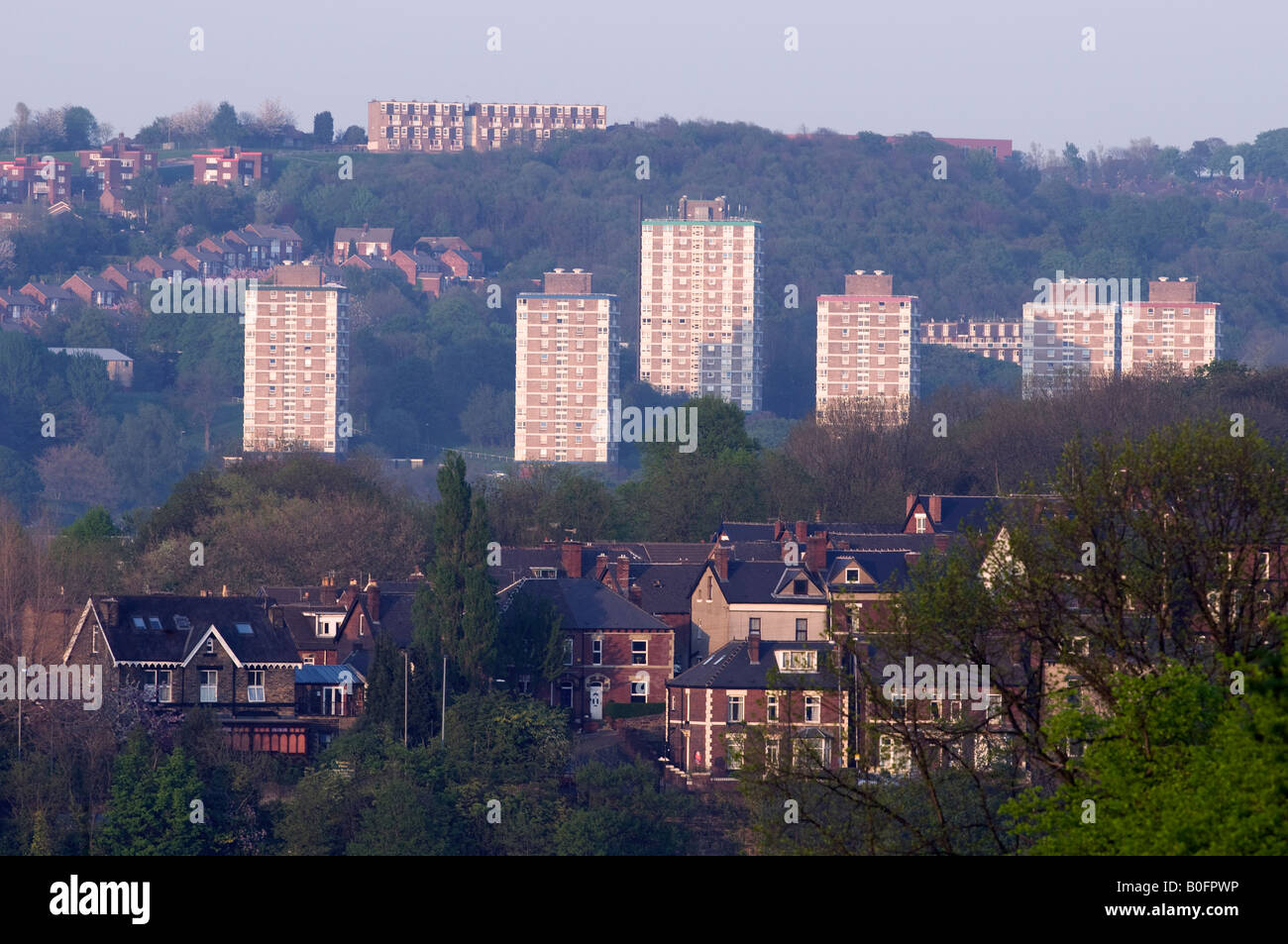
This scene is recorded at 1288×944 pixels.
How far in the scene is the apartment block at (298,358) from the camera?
160m

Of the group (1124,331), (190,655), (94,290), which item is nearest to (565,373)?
(1124,331)

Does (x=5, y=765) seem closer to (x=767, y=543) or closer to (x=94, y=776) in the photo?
(x=94, y=776)

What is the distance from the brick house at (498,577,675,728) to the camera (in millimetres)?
50906

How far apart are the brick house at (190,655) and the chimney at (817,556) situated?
523 inches

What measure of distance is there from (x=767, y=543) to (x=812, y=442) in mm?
21390

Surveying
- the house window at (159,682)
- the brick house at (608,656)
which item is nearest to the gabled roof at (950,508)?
the brick house at (608,656)

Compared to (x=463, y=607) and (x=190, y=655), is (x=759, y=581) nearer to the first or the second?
(x=463, y=607)

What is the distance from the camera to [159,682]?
47.0 meters

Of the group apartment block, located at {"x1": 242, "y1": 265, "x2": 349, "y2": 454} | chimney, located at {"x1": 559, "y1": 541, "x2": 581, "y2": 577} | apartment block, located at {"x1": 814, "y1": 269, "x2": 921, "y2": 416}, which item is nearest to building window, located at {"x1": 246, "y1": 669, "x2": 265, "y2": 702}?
chimney, located at {"x1": 559, "y1": 541, "x2": 581, "y2": 577}

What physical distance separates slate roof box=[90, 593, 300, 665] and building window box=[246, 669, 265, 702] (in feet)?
0.93

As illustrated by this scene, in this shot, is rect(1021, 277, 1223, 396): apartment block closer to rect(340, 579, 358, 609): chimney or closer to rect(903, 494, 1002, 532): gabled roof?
rect(903, 494, 1002, 532): gabled roof

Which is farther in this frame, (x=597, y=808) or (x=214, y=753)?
(x=214, y=753)

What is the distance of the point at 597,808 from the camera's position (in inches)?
1519
